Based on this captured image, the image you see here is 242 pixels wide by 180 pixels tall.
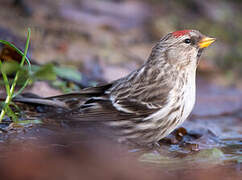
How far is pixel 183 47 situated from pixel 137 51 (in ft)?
8.34

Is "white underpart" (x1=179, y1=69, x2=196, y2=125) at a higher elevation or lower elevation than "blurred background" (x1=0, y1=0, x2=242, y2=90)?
lower

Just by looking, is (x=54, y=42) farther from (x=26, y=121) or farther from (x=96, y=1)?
(x=26, y=121)

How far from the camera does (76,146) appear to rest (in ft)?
7.11

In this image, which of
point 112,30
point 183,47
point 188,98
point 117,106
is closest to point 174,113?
point 188,98

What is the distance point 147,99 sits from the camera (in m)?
3.86

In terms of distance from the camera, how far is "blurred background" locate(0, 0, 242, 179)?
11.7ft

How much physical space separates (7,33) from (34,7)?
→ 62.1 inches

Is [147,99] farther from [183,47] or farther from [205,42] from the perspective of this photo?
[205,42]

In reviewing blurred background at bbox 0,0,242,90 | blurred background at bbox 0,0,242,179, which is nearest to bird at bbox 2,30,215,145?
blurred background at bbox 0,0,242,179

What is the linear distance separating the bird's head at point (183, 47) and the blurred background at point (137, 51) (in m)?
0.68

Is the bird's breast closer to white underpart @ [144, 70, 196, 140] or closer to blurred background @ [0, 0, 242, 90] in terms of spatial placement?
white underpart @ [144, 70, 196, 140]

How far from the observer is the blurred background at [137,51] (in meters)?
3.56

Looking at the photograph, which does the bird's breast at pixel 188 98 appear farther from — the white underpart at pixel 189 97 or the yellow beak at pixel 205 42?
the yellow beak at pixel 205 42

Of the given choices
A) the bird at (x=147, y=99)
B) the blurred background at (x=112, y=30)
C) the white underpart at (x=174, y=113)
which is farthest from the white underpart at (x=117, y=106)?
the blurred background at (x=112, y=30)
